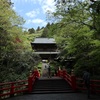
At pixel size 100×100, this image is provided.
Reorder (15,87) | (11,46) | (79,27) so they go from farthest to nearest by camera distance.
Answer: (11,46), (79,27), (15,87)

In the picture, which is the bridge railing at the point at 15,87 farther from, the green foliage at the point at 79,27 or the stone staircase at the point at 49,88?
the green foliage at the point at 79,27

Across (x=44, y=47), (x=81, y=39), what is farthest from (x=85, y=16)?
(x=44, y=47)

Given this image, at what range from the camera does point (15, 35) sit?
17.0 meters

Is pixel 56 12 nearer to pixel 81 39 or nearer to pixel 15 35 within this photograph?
pixel 81 39

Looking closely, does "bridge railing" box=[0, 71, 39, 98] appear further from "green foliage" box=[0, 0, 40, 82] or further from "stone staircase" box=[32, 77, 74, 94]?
"green foliage" box=[0, 0, 40, 82]

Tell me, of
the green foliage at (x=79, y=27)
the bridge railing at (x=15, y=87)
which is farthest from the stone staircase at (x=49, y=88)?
the green foliage at (x=79, y=27)

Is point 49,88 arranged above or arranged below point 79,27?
below

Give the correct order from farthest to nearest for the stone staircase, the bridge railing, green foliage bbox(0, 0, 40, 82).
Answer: green foliage bbox(0, 0, 40, 82)
the stone staircase
the bridge railing

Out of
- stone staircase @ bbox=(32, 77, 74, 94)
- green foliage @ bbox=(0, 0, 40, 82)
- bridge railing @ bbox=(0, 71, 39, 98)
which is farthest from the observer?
green foliage @ bbox=(0, 0, 40, 82)

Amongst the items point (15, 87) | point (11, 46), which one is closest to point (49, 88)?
point (15, 87)

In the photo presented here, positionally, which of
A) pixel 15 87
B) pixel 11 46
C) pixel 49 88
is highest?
pixel 11 46

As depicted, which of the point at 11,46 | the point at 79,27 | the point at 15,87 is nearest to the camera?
the point at 15,87

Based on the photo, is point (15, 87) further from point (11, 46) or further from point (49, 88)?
point (11, 46)

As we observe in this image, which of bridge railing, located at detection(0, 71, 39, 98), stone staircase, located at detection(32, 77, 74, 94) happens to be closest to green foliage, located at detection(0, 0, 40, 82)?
stone staircase, located at detection(32, 77, 74, 94)
